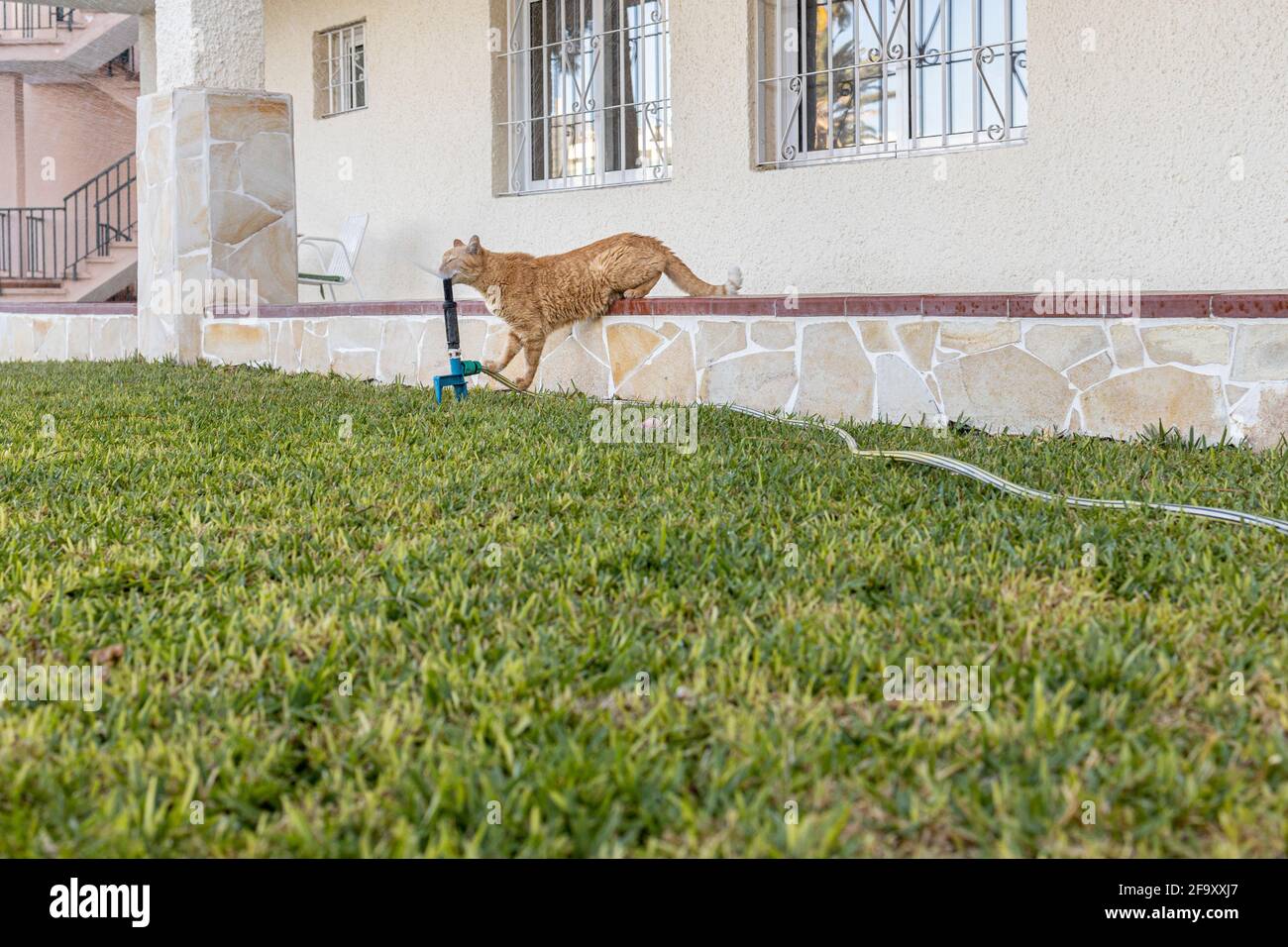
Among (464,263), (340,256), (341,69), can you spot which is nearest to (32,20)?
(341,69)

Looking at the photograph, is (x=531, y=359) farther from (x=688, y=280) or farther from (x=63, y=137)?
(x=63, y=137)

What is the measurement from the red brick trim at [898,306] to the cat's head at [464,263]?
44 centimetres

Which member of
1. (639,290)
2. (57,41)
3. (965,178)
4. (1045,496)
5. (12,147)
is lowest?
(1045,496)

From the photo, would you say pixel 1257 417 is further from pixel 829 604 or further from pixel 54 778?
pixel 54 778

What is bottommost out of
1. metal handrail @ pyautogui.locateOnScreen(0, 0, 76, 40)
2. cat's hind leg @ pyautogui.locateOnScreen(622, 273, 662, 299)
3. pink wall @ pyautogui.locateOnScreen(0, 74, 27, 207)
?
cat's hind leg @ pyautogui.locateOnScreen(622, 273, 662, 299)

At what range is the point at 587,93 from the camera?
9281 millimetres

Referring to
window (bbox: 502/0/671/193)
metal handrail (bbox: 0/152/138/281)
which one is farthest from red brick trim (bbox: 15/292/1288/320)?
metal handrail (bbox: 0/152/138/281)

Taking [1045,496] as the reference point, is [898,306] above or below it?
above

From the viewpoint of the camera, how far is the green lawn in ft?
5.93

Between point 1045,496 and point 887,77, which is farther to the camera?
point 887,77

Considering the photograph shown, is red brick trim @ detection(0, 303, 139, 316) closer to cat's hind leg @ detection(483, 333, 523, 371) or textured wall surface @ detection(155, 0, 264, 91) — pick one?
textured wall surface @ detection(155, 0, 264, 91)

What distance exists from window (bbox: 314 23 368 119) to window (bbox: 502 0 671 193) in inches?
85.0

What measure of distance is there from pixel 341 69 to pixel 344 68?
1.8 inches

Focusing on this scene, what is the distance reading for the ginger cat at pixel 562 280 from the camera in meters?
6.44
